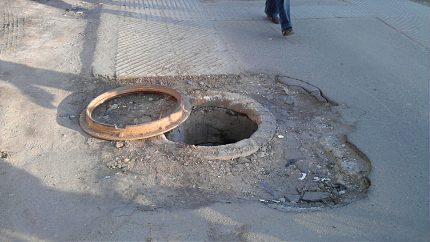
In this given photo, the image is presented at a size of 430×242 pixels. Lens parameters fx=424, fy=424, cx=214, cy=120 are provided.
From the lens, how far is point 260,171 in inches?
160

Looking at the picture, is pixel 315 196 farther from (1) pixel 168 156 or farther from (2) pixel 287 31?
(2) pixel 287 31

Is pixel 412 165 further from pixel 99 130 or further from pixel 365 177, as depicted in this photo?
pixel 99 130

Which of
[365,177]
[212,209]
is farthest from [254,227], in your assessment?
[365,177]

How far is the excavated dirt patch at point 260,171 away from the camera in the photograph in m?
3.73

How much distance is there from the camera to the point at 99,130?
450 centimetres

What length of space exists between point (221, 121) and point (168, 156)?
1157 mm

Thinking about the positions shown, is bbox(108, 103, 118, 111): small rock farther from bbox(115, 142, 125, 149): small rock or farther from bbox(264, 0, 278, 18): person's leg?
bbox(264, 0, 278, 18): person's leg

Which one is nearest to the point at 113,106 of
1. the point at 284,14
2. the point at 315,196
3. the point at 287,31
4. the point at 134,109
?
the point at 134,109

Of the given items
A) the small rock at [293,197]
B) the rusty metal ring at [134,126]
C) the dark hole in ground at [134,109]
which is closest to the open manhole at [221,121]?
the rusty metal ring at [134,126]

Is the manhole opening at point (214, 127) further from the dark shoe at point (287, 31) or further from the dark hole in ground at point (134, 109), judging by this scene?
the dark shoe at point (287, 31)

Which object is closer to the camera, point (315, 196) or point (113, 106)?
point (315, 196)

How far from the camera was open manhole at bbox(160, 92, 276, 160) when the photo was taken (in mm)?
4852

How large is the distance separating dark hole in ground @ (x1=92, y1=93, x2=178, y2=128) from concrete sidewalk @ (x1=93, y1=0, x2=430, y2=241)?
0.56m

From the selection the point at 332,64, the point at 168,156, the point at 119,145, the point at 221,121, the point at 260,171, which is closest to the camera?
the point at 260,171
